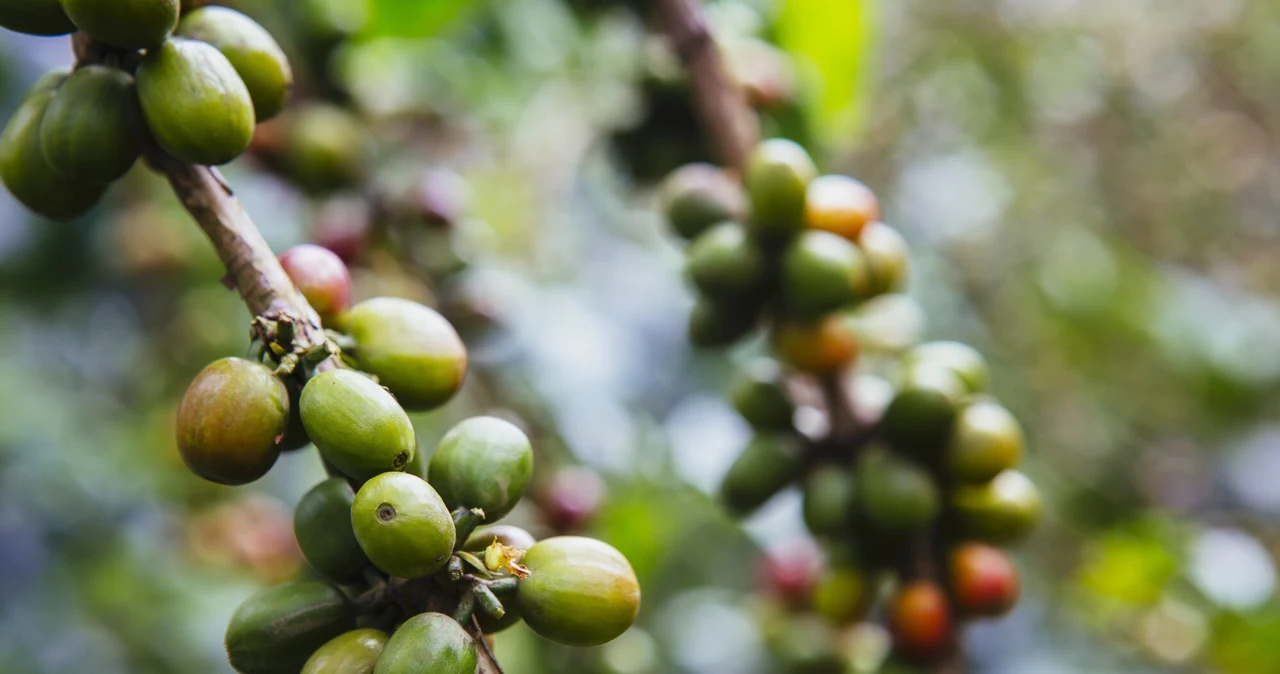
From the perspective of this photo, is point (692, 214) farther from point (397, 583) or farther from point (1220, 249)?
point (1220, 249)

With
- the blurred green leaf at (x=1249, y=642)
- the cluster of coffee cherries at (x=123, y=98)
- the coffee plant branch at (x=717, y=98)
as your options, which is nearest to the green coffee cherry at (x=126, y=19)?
the cluster of coffee cherries at (x=123, y=98)

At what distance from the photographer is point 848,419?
79.8 inches

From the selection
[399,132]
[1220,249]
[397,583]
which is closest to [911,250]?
[399,132]

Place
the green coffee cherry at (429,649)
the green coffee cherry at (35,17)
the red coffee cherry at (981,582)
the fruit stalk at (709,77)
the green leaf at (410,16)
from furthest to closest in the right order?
the green leaf at (410,16) → the fruit stalk at (709,77) → the red coffee cherry at (981,582) → the green coffee cherry at (35,17) → the green coffee cherry at (429,649)

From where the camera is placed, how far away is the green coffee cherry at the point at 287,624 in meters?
1.10

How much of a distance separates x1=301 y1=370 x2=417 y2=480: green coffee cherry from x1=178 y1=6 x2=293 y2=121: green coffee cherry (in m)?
0.48

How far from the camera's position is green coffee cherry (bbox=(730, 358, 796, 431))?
200 centimetres

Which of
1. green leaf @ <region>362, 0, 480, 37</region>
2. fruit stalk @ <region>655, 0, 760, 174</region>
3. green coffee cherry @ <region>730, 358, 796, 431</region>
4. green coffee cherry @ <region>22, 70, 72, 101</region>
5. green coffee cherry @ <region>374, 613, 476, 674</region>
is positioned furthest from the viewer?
green leaf @ <region>362, 0, 480, 37</region>

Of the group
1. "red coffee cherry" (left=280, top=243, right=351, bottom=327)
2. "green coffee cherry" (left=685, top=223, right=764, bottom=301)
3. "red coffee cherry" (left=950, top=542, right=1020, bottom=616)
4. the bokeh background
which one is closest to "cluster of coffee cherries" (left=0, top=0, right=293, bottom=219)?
"red coffee cherry" (left=280, top=243, right=351, bottom=327)

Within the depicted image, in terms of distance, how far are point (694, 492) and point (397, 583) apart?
225 centimetres

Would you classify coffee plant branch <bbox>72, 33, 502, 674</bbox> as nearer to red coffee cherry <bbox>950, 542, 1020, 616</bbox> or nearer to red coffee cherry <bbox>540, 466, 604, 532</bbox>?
red coffee cherry <bbox>950, 542, 1020, 616</bbox>

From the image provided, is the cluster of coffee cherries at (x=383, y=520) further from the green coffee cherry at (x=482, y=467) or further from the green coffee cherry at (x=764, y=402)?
the green coffee cherry at (x=764, y=402)

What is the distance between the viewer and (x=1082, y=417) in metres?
5.56

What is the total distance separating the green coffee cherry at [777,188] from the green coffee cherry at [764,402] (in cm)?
31
